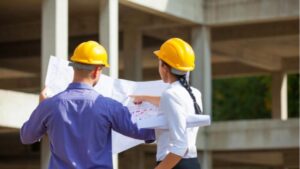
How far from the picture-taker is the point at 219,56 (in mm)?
29781

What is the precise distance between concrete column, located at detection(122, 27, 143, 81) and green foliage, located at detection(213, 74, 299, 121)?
24.0m

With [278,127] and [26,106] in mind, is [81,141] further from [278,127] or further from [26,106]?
[278,127]

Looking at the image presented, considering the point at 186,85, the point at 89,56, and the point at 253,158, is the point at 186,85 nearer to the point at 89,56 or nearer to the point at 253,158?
the point at 89,56

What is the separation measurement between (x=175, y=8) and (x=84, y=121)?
642 inches

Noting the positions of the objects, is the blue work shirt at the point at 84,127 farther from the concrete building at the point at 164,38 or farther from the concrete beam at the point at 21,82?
the concrete beam at the point at 21,82

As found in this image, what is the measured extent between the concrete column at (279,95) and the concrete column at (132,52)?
26.0ft

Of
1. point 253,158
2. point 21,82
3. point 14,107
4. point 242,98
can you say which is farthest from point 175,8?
point 242,98

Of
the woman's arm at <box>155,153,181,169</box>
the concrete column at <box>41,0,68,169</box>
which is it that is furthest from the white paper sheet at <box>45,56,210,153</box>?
the concrete column at <box>41,0,68,169</box>

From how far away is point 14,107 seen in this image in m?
16.3

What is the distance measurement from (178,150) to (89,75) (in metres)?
0.69

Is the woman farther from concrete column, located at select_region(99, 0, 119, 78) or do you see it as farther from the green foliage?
the green foliage

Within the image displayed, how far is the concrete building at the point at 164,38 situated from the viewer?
57.6 feet

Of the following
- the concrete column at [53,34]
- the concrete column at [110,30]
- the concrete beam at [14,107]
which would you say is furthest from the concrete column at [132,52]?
the concrete beam at [14,107]

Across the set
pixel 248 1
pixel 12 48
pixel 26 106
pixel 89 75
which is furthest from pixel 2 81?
→ pixel 89 75
